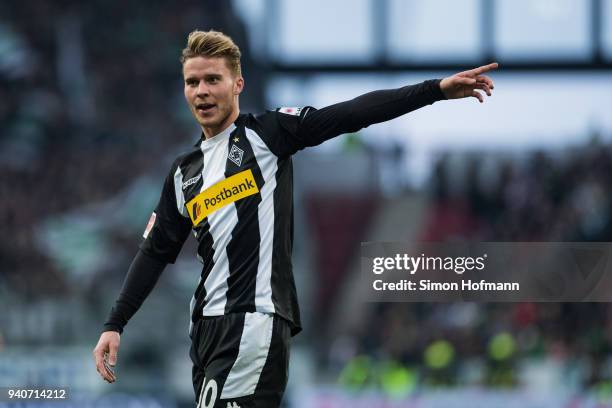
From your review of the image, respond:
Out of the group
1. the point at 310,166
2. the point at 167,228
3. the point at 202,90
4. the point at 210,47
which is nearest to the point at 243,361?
the point at 167,228

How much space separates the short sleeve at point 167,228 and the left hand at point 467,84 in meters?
0.95

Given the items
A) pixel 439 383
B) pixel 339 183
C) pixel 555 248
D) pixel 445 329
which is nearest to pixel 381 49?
pixel 339 183

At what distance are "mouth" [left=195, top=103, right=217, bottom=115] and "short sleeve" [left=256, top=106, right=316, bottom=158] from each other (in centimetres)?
17

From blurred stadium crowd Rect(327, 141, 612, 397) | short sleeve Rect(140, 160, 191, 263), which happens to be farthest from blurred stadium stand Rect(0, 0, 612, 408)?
short sleeve Rect(140, 160, 191, 263)

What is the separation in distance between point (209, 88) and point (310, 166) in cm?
1048

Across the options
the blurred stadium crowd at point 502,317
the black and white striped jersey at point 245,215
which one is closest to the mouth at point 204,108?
the black and white striped jersey at point 245,215

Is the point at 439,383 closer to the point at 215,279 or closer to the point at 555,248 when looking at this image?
the point at 555,248

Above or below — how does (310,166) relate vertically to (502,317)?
above

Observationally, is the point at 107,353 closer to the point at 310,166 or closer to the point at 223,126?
the point at 223,126

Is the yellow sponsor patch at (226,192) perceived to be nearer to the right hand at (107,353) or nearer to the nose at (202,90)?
the nose at (202,90)

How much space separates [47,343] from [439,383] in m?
4.11

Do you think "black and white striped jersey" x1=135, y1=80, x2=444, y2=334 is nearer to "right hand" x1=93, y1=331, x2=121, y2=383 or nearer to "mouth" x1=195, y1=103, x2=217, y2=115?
"mouth" x1=195, y1=103, x2=217, y2=115

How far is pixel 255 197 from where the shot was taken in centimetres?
319

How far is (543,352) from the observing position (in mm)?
10562
